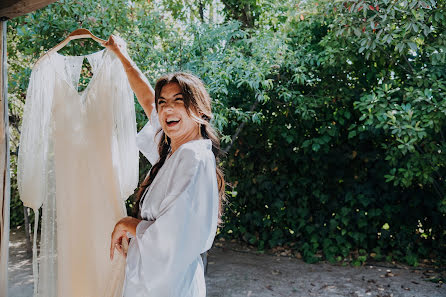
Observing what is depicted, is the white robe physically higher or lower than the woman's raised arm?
lower

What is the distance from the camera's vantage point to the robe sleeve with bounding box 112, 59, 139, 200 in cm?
179

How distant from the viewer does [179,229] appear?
128 centimetres

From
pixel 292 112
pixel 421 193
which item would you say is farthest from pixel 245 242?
pixel 421 193

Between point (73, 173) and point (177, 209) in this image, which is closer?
point (177, 209)

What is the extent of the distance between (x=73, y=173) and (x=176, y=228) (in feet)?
2.20

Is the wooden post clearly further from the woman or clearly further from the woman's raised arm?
the woman

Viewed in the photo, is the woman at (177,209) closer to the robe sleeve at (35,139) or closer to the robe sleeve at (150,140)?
the robe sleeve at (150,140)

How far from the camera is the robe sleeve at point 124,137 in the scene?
1.79 meters

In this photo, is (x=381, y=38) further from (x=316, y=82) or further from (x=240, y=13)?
(x=240, y=13)

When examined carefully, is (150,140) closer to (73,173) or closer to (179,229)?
(73,173)

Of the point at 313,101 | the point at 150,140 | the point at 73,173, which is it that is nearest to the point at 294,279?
the point at 313,101

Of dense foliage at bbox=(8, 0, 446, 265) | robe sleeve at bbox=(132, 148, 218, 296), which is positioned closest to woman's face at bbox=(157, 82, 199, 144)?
robe sleeve at bbox=(132, 148, 218, 296)

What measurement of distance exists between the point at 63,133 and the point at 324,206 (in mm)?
3555

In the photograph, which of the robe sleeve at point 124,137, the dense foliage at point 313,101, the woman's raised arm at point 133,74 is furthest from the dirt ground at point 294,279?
the woman's raised arm at point 133,74
